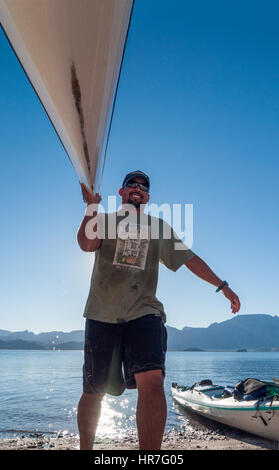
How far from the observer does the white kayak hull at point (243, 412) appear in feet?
25.3

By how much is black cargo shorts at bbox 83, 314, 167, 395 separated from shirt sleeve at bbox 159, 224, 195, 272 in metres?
0.71

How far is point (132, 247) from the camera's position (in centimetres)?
313

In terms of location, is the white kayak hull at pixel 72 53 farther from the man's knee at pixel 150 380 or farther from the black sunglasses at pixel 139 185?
the man's knee at pixel 150 380

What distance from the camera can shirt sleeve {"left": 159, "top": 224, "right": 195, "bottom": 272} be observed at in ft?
11.2

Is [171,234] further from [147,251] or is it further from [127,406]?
[127,406]

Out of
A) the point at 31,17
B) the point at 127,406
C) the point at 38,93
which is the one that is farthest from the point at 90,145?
the point at 127,406

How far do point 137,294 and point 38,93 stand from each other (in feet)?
6.39

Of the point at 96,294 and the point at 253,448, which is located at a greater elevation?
the point at 96,294

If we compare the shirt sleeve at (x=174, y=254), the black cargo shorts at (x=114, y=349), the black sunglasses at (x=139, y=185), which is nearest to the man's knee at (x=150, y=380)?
the black cargo shorts at (x=114, y=349)

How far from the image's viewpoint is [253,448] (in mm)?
6926

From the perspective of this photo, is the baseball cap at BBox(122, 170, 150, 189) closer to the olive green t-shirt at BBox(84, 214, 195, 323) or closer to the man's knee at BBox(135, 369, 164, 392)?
the olive green t-shirt at BBox(84, 214, 195, 323)

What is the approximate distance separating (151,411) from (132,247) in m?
1.42

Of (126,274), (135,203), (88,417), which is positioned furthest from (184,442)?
(135,203)
